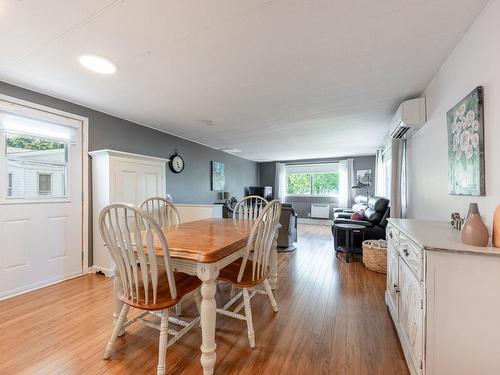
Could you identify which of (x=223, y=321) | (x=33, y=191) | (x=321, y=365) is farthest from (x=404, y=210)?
(x=33, y=191)

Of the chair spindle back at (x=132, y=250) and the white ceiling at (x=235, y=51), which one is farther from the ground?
the white ceiling at (x=235, y=51)

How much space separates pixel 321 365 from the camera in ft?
4.73

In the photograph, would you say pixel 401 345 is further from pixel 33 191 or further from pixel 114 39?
pixel 33 191

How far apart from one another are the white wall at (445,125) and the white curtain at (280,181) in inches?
211

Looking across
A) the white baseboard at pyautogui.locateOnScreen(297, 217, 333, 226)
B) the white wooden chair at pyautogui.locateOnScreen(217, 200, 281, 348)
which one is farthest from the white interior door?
the white baseboard at pyautogui.locateOnScreen(297, 217, 333, 226)

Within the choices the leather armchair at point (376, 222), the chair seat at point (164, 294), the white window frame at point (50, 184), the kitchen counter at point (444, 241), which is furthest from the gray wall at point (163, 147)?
the kitchen counter at point (444, 241)

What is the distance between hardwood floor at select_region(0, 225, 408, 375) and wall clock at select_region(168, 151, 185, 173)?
2.49 metres

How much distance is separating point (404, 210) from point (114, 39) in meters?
3.94

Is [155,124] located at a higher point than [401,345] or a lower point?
higher

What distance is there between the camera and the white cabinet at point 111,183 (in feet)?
9.66

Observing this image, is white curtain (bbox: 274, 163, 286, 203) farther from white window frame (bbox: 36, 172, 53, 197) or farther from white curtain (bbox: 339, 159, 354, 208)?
white window frame (bbox: 36, 172, 53, 197)

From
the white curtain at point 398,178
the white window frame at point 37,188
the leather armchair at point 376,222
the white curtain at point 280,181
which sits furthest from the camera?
the white curtain at point 280,181

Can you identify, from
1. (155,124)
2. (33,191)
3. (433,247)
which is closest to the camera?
(433,247)

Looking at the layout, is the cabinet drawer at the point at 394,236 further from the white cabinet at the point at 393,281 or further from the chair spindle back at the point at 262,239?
the chair spindle back at the point at 262,239
